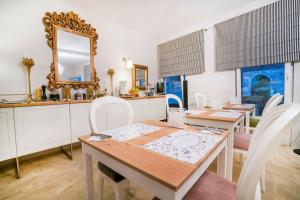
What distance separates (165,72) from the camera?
172 inches

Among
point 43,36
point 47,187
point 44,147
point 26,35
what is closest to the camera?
point 47,187

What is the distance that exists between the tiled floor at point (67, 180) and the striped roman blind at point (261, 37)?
68.7 inches

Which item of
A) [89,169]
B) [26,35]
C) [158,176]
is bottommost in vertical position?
[89,169]

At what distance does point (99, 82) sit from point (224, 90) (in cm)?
287

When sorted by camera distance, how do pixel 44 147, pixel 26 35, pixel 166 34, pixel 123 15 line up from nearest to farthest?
pixel 44 147 → pixel 26 35 → pixel 123 15 → pixel 166 34

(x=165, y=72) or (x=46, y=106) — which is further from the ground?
(x=165, y=72)

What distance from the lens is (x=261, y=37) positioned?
266cm

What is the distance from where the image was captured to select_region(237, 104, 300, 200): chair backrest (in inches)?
15.9

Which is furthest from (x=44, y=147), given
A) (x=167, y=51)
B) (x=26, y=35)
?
(x=167, y=51)

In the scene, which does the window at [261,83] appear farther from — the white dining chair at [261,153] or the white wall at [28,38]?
the white wall at [28,38]

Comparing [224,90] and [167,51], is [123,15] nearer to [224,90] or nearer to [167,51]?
[167,51]

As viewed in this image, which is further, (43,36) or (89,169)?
(43,36)

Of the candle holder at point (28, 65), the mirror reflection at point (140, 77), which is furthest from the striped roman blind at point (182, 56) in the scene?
the candle holder at point (28, 65)

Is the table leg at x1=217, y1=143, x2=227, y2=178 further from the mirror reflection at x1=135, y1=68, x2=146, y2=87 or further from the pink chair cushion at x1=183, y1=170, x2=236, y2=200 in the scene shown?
the mirror reflection at x1=135, y1=68, x2=146, y2=87
